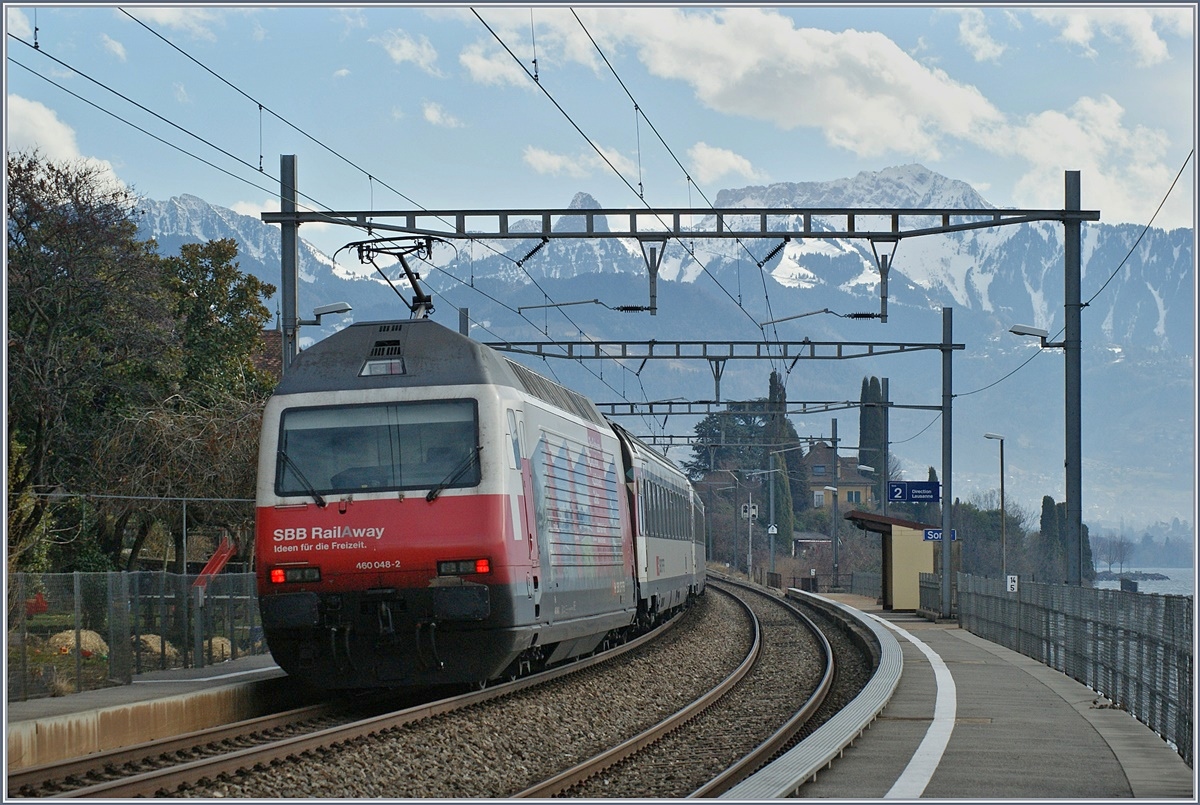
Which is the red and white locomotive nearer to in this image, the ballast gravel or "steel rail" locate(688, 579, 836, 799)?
the ballast gravel

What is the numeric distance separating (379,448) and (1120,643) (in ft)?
25.3

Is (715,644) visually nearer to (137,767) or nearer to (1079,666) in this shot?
(1079,666)

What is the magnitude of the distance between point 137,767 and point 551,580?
5.95m

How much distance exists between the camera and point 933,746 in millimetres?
12703

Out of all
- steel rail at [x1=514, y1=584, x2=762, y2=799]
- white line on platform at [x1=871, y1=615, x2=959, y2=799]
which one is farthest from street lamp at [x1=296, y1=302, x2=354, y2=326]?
white line on platform at [x1=871, y1=615, x2=959, y2=799]

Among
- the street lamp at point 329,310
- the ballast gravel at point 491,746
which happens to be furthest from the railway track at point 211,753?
the street lamp at point 329,310

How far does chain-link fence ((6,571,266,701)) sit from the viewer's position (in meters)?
15.1

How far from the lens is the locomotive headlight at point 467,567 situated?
14414 mm

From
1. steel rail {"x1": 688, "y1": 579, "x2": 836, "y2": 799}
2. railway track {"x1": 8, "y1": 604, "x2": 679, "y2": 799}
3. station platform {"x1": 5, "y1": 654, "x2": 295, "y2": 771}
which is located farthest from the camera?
station platform {"x1": 5, "y1": 654, "x2": 295, "y2": 771}

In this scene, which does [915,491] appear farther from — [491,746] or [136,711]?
[136,711]

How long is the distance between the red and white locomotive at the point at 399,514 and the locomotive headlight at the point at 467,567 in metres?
0.01

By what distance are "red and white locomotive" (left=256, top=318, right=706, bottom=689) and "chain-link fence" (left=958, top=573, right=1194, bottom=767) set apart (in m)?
5.80

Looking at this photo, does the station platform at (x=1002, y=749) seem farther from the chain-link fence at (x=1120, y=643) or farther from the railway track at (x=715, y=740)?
the railway track at (x=715, y=740)

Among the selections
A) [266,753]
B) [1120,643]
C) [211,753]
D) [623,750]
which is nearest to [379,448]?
[211,753]
